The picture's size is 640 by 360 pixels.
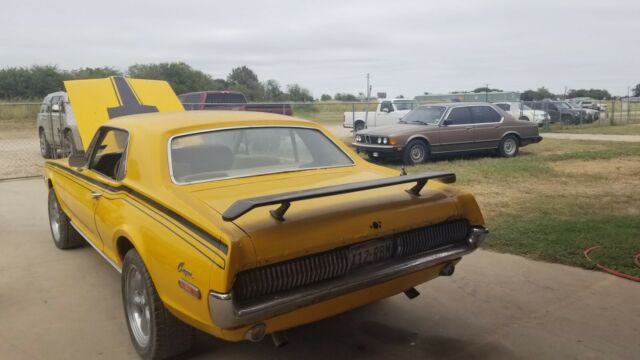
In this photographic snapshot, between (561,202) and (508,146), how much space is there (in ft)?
21.1

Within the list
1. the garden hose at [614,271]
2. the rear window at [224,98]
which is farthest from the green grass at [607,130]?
the garden hose at [614,271]

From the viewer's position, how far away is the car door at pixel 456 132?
1250cm

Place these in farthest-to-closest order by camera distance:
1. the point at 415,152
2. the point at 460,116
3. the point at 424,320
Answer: the point at 460,116 < the point at 415,152 < the point at 424,320

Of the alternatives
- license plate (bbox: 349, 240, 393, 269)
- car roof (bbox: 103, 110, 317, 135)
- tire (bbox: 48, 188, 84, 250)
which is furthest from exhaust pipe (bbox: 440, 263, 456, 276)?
tire (bbox: 48, 188, 84, 250)

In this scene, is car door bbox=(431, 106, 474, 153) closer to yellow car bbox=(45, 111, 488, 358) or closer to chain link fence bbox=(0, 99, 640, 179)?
chain link fence bbox=(0, 99, 640, 179)

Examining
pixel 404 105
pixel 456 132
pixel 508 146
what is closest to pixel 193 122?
pixel 456 132

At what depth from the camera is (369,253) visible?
3.01 metres

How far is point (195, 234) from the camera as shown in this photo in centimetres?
271

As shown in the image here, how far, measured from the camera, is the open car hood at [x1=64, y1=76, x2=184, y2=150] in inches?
310

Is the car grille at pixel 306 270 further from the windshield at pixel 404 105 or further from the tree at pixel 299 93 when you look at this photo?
the tree at pixel 299 93

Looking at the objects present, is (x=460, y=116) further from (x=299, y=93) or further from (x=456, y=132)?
(x=299, y=93)

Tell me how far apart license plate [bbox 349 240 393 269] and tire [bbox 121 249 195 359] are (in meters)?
1.11

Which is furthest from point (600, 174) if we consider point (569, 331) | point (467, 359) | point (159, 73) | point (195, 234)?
point (159, 73)

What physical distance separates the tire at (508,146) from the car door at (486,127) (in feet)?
0.52
